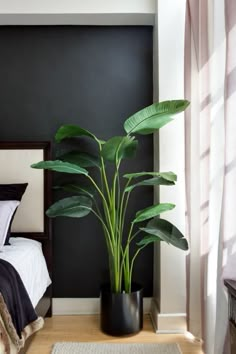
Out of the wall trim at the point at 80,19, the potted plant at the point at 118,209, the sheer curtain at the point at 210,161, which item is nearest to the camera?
the sheer curtain at the point at 210,161

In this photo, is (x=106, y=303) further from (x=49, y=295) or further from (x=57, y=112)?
(x=57, y=112)

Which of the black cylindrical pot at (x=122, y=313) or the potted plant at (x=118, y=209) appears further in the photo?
the black cylindrical pot at (x=122, y=313)

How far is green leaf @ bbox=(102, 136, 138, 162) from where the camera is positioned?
2.78 metres

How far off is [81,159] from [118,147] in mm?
373

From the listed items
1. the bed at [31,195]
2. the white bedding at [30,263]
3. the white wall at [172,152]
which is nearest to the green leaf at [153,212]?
the white wall at [172,152]

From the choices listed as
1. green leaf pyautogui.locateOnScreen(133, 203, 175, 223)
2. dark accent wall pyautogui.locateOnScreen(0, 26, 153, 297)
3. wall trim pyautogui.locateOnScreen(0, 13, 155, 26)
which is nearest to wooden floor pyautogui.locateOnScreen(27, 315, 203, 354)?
dark accent wall pyautogui.locateOnScreen(0, 26, 153, 297)

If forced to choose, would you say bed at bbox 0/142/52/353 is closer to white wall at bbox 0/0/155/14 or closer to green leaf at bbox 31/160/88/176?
green leaf at bbox 31/160/88/176

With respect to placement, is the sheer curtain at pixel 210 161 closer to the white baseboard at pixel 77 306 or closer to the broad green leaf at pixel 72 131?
the broad green leaf at pixel 72 131

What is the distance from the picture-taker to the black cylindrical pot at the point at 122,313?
2.88 m

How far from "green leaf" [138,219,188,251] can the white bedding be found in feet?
2.67

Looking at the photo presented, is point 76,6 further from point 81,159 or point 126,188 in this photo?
point 126,188

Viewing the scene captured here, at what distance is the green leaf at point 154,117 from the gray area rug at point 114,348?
152cm

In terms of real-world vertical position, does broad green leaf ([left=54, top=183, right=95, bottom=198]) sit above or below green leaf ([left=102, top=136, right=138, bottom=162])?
below

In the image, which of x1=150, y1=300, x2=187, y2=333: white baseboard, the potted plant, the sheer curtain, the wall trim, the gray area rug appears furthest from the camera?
the wall trim
